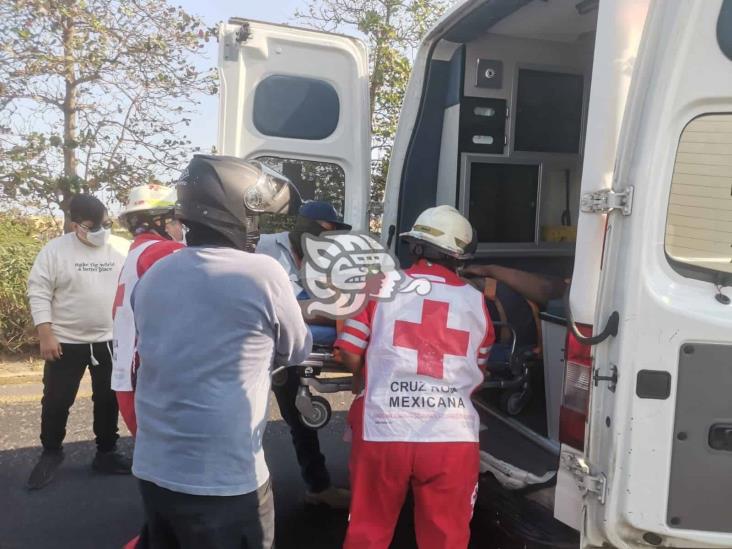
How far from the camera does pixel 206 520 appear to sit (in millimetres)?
1811

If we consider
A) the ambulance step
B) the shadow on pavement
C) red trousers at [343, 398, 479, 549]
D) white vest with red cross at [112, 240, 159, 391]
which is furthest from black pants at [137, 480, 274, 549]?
the shadow on pavement

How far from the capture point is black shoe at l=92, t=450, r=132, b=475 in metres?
4.08

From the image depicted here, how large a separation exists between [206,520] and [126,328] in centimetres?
125

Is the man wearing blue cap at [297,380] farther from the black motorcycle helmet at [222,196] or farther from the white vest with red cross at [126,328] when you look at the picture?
the black motorcycle helmet at [222,196]

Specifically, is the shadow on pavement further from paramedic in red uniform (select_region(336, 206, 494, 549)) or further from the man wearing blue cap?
paramedic in red uniform (select_region(336, 206, 494, 549))

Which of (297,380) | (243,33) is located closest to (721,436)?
(297,380)

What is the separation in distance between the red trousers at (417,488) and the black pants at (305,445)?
3.88 feet

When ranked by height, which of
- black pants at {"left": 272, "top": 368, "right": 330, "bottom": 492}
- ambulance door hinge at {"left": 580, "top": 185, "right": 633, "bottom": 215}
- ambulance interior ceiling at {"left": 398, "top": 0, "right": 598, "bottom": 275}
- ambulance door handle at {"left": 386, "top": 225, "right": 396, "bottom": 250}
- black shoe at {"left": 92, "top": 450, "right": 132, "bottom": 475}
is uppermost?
ambulance interior ceiling at {"left": 398, "top": 0, "right": 598, "bottom": 275}

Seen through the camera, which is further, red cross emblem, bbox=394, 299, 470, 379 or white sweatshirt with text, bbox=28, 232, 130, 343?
white sweatshirt with text, bbox=28, 232, 130, 343

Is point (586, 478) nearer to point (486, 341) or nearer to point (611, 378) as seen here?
point (611, 378)

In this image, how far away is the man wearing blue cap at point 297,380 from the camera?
11.2ft

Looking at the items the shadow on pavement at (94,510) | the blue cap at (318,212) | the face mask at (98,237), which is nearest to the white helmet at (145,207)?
the blue cap at (318,212)

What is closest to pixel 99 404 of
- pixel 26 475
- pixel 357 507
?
pixel 26 475

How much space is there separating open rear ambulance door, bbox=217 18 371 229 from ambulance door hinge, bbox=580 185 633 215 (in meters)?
2.02
